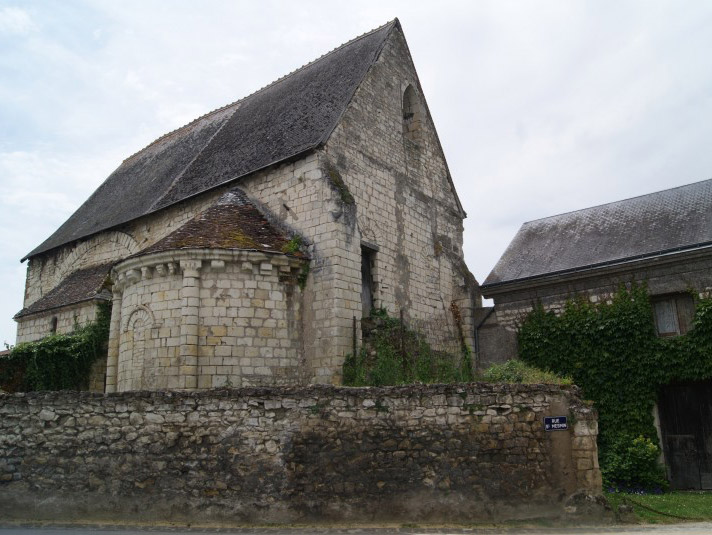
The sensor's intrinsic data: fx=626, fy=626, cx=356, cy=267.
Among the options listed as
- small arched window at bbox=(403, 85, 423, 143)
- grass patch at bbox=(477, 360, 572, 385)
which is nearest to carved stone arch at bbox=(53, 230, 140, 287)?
small arched window at bbox=(403, 85, 423, 143)

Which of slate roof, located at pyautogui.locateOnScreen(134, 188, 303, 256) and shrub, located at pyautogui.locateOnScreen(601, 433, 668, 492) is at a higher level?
slate roof, located at pyautogui.locateOnScreen(134, 188, 303, 256)

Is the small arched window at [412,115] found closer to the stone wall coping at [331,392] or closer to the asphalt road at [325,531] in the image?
the stone wall coping at [331,392]

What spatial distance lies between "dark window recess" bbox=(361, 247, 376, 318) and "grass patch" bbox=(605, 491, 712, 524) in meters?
7.03

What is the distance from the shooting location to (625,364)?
14461 millimetres

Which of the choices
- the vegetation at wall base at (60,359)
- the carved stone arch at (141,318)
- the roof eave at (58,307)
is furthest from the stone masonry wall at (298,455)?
the roof eave at (58,307)

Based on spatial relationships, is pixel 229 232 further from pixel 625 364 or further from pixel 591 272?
pixel 625 364

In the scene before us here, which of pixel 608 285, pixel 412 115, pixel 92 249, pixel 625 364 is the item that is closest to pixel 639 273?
pixel 608 285

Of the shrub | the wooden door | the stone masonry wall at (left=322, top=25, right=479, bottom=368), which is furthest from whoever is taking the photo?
the stone masonry wall at (left=322, top=25, right=479, bottom=368)

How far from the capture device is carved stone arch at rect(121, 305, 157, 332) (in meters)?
13.7

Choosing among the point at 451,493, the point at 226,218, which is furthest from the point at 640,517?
the point at 226,218

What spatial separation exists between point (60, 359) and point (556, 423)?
1368cm

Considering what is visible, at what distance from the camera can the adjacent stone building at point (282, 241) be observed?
13.5 metres

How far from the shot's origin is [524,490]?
8.91 meters

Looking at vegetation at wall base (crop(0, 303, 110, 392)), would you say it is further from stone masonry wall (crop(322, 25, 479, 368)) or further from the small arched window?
the small arched window
